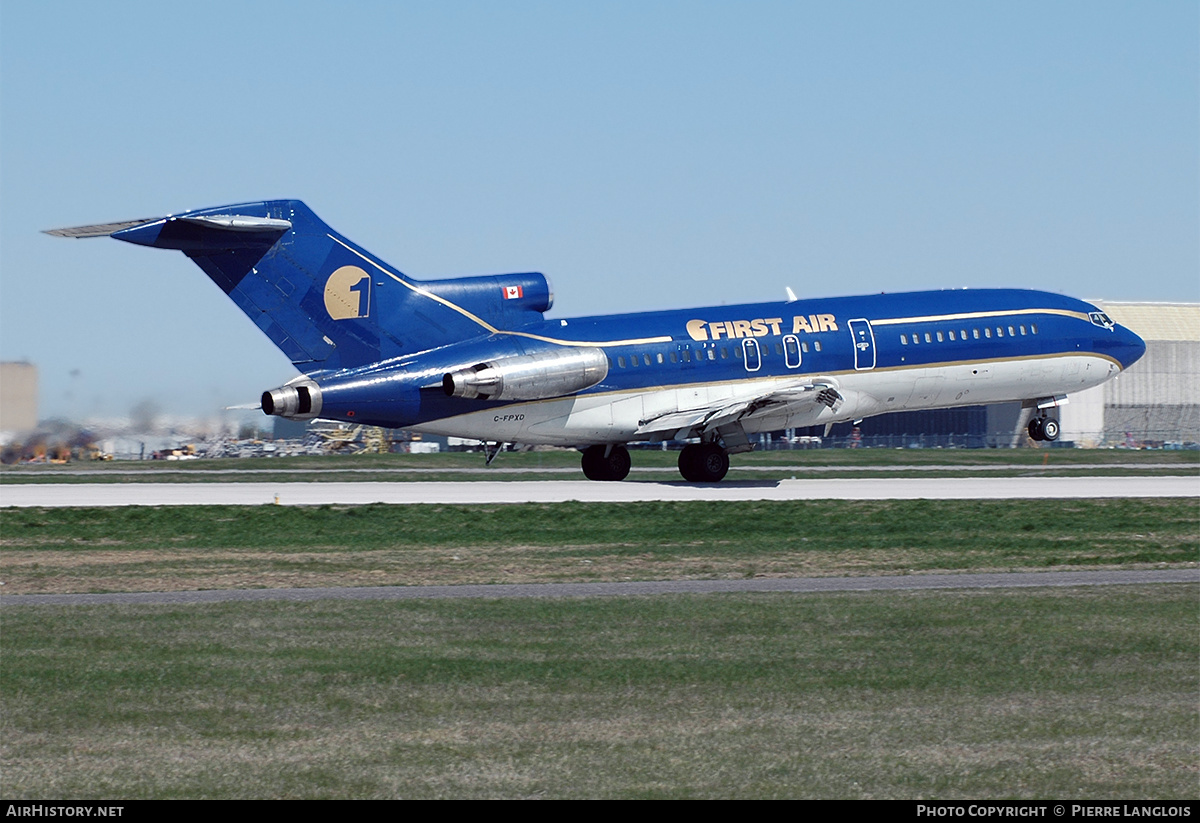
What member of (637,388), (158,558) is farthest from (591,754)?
(637,388)

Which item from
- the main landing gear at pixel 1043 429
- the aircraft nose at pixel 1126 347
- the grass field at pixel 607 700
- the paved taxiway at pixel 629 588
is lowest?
the grass field at pixel 607 700

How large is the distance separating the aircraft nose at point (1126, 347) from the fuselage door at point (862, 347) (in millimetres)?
10075

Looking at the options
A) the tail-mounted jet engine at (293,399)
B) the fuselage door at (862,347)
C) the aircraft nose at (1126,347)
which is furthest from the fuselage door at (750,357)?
the aircraft nose at (1126,347)

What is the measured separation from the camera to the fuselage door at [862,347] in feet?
134

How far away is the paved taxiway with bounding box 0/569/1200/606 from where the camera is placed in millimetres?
19656

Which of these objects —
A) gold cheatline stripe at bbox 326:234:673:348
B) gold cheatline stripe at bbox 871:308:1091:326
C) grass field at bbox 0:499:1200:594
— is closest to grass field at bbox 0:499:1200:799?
grass field at bbox 0:499:1200:594

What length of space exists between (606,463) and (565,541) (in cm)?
1406

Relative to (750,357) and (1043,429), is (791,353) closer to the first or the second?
(750,357)

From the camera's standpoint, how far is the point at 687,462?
4050 centimetres

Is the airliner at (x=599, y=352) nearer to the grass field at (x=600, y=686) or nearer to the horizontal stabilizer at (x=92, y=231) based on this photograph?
the horizontal stabilizer at (x=92, y=231)

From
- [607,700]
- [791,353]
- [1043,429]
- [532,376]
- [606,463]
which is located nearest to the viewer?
[607,700]

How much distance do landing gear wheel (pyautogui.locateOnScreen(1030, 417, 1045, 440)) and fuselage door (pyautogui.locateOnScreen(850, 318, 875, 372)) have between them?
6.82 meters

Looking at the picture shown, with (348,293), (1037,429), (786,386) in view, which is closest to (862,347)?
(786,386)
